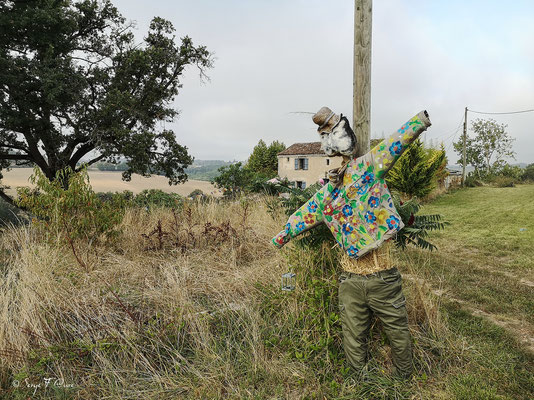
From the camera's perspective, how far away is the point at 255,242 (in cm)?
525

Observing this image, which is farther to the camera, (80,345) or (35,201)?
(35,201)

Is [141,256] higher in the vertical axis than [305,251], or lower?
lower

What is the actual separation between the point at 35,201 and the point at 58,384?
10.1ft

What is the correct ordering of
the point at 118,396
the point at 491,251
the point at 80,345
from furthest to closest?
1. the point at 491,251
2. the point at 80,345
3. the point at 118,396

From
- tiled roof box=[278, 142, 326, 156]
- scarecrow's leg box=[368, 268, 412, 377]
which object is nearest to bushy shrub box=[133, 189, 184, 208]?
scarecrow's leg box=[368, 268, 412, 377]

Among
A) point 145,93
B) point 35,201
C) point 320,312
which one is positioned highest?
point 145,93

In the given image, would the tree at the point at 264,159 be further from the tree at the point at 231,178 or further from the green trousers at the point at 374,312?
the green trousers at the point at 374,312

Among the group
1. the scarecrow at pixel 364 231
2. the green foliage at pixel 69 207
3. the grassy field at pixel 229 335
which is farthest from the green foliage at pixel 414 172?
the scarecrow at pixel 364 231

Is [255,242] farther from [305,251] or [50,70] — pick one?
[50,70]

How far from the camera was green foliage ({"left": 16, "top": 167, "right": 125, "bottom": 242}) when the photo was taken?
460 centimetres

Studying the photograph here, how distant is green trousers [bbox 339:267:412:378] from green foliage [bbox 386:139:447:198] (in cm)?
1206

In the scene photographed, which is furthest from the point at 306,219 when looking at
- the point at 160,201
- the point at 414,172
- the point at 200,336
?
the point at 414,172

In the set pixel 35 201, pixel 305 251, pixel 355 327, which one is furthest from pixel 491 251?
pixel 35 201

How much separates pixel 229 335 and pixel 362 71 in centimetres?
256
